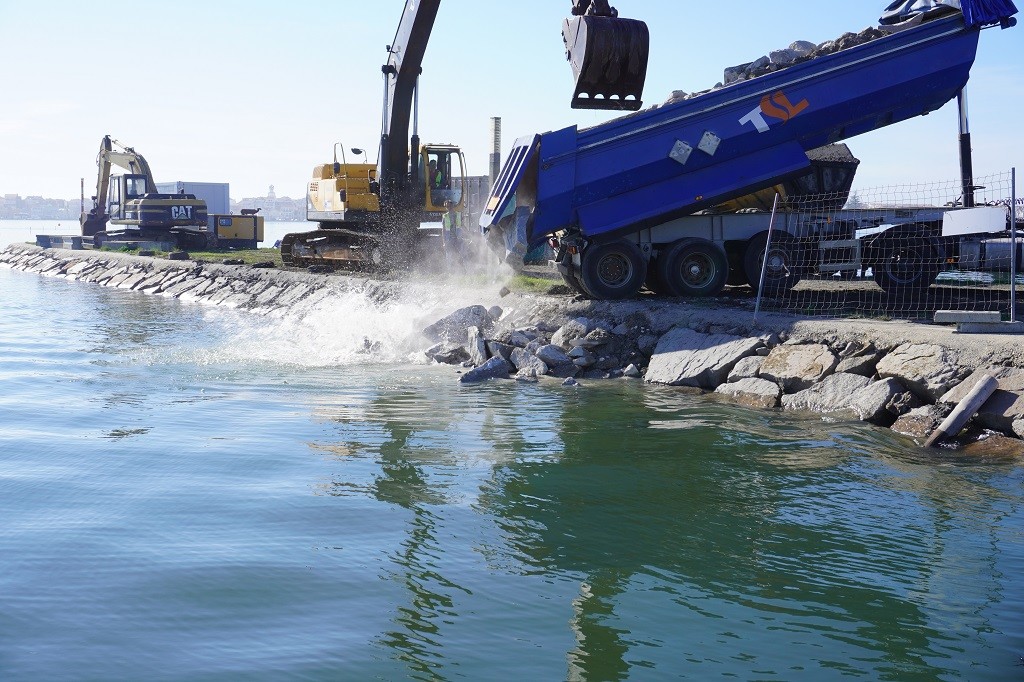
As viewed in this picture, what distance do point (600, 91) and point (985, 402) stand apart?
→ 5.56 meters

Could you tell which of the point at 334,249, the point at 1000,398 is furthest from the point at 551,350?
the point at 334,249

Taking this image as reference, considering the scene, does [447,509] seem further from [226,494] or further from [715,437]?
[715,437]

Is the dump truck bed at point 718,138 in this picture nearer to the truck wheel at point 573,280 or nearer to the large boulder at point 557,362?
the truck wheel at point 573,280

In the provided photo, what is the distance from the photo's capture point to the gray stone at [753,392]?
36.0ft

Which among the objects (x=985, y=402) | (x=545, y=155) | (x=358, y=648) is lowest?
(x=358, y=648)

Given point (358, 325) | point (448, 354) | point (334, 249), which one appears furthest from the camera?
point (334, 249)

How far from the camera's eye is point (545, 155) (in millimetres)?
13594

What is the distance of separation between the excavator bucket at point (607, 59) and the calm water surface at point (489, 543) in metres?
3.60

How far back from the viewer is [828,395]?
416 inches

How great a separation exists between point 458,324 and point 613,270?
2.36 m

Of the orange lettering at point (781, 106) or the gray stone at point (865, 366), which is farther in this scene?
the orange lettering at point (781, 106)

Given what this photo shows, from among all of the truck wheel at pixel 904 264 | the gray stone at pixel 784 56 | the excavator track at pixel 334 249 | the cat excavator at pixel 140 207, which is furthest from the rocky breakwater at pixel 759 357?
the cat excavator at pixel 140 207

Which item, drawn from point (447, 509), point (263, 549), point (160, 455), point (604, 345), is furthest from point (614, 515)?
point (604, 345)

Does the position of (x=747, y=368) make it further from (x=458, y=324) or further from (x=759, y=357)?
(x=458, y=324)
